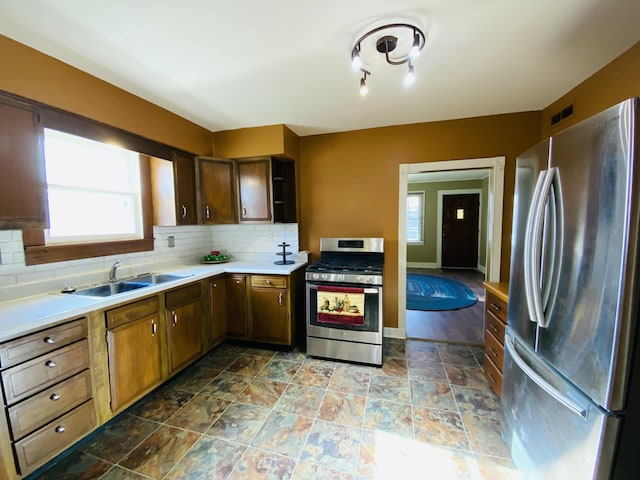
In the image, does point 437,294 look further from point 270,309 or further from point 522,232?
point 522,232

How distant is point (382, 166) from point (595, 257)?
222 centimetres

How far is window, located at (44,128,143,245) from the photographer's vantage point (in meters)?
1.92

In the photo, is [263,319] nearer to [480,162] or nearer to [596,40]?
[480,162]

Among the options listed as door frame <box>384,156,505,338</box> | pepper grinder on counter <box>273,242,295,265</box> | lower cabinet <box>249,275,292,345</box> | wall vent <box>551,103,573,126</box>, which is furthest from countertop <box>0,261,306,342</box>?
wall vent <box>551,103,573,126</box>

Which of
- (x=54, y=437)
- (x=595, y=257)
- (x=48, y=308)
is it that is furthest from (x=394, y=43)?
(x=54, y=437)

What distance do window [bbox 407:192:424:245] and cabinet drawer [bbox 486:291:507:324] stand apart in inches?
201

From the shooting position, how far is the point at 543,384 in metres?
1.16

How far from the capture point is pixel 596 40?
5.00ft

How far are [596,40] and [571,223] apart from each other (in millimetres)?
1368

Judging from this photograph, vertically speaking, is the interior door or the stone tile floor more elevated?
the interior door

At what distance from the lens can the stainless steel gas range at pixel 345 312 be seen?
2.41 m

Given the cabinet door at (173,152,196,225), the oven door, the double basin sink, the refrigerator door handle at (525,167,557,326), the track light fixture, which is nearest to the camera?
the refrigerator door handle at (525,167,557,326)

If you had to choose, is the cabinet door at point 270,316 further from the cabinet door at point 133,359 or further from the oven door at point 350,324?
the cabinet door at point 133,359

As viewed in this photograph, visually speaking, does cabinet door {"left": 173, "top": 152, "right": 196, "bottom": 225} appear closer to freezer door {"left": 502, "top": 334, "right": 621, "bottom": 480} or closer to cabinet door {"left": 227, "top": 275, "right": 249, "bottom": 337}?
cabinet door {"left": 227, "top": 275, "right": 249, "bottom": 337}
